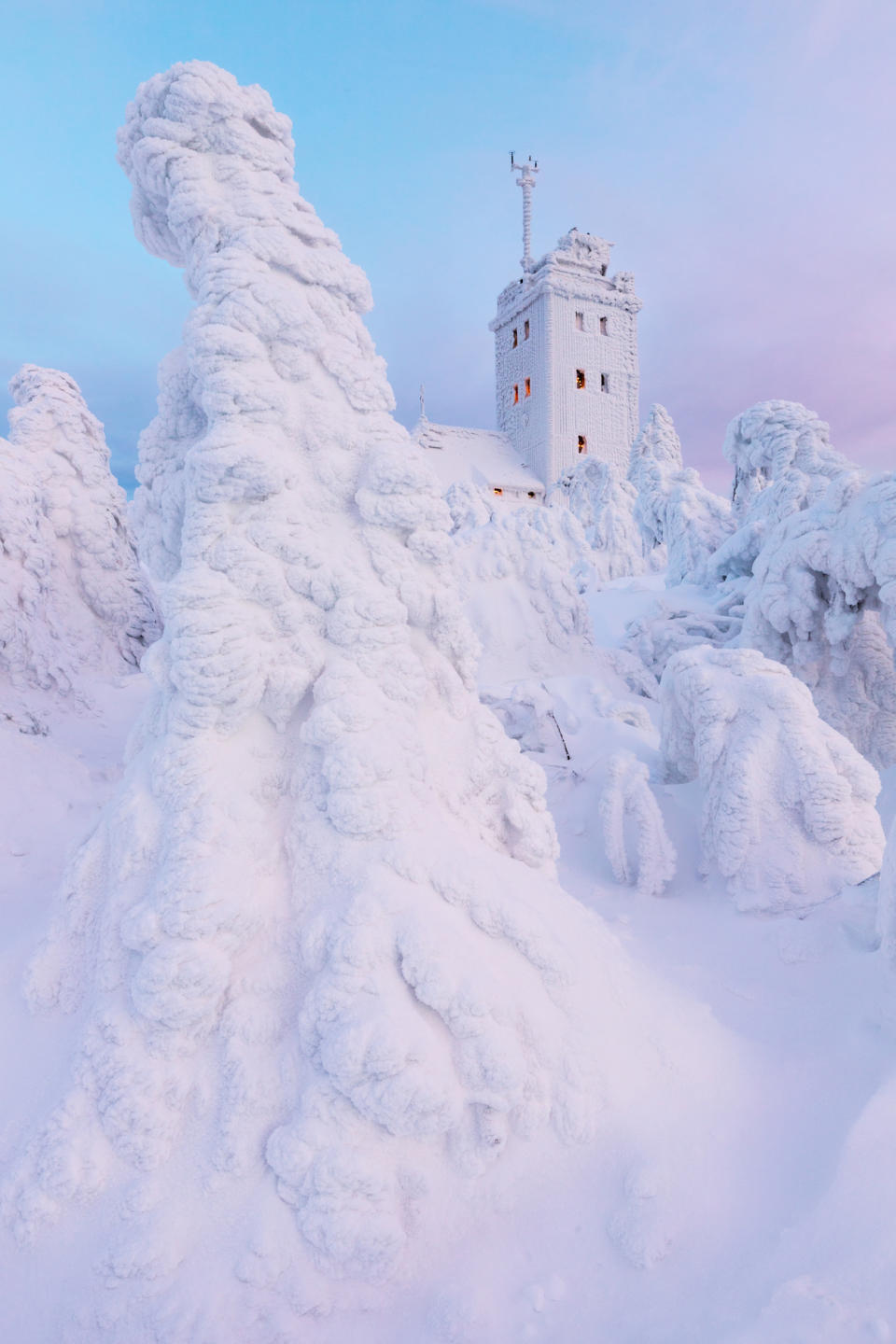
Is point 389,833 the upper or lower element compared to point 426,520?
lower

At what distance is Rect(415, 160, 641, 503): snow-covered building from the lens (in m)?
34.4

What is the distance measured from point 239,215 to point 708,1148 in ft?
12.5

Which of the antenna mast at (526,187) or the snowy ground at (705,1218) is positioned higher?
the antenna mast at (526,187)

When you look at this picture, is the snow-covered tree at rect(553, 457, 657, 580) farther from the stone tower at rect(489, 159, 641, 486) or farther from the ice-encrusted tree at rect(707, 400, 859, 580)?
the stone tower at rect(489, 159, 641, 486)

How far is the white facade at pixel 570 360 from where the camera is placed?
1366 inches

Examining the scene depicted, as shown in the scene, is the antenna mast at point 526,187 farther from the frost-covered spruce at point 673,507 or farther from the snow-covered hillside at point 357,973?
the snow-covered hillside at point 357,973

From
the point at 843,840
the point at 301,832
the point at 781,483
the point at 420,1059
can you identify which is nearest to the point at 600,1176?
the point at 420,1059

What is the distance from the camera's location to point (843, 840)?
3.99m

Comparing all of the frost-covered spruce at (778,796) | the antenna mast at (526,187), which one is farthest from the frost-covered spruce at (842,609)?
the antenna mast at (526,187)

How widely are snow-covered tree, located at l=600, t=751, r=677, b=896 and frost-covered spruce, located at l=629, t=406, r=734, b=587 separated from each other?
33.1ft

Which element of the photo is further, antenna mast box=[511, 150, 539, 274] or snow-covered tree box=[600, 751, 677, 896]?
antenna mast box=[511, 150, 539, 274]

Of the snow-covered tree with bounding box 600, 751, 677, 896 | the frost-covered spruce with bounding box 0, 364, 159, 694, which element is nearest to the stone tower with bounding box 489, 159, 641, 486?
the frost-covered spruce with bounding box 0, 364, 159, 694

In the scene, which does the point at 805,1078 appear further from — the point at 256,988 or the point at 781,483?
the point at 781,483

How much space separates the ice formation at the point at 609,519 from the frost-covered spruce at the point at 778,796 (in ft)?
46.0
